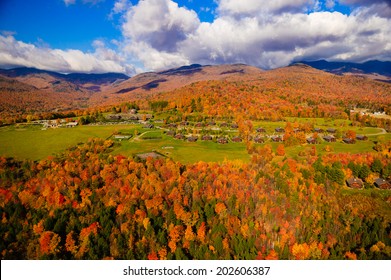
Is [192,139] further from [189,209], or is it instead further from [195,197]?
[189,209]

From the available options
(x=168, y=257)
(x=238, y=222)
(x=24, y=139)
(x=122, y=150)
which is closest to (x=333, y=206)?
(x=238, y=222)

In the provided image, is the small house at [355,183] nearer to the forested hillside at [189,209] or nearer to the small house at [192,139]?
the forested hillside at [189,209]

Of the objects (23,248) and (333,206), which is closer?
(23,248)

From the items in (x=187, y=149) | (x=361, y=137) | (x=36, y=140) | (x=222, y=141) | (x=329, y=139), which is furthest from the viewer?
(x=222, y=141)

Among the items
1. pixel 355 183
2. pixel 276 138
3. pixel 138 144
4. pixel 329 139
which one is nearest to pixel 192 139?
pixel 138 144

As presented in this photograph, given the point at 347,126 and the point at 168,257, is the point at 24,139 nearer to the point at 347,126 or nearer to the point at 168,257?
the point at 168,257

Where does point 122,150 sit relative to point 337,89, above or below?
below

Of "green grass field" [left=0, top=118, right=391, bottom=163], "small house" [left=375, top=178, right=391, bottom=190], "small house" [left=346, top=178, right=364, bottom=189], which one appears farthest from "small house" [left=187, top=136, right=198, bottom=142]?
"small house" [left=375, top=178, right=391, bottom=190]

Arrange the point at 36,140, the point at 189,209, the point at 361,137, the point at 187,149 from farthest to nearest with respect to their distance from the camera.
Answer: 1. the point at 361,137
2. the point at 187,149
3. the point at 36,140
4. the point at 189,209

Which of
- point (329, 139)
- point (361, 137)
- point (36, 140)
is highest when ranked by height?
point (36, 140)
